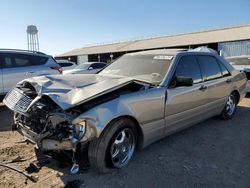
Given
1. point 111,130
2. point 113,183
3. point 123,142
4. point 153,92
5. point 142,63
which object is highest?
point 142,63

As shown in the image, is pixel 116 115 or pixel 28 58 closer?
pixel 116 115

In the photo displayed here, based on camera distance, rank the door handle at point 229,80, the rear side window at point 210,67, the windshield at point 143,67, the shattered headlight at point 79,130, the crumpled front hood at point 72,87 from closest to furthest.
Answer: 1. the shattered headlight at point 79,130
2. the crumpled front hood at point 72,87
3. the windshield at point 143,67
4. the rear side window at point 210,67
5. the door handle at point 229,80

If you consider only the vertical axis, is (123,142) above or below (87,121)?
below

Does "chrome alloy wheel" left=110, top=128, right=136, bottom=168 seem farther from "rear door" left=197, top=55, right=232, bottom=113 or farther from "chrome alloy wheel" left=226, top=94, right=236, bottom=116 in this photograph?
"chrome alloy wheel" left=226, top=94, right=236, bottom=116

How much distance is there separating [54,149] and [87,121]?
0.53 m

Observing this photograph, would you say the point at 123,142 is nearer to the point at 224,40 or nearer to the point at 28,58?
the point at 28,58

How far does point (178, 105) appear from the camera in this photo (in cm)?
444

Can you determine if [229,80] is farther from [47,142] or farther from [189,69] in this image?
[47,142]

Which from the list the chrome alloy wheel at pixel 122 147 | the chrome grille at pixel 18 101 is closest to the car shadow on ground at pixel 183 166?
the chrome alloy wheel at pixel 122 147

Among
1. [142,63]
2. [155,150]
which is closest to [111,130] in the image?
[155,150]

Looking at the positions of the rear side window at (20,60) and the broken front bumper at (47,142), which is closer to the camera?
the broken front bumper at (47,142)

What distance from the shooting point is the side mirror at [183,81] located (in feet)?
13.5

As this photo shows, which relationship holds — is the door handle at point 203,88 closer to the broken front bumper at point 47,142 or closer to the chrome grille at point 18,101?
the broken front bumper at point 47,142

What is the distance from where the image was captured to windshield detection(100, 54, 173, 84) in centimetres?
444
